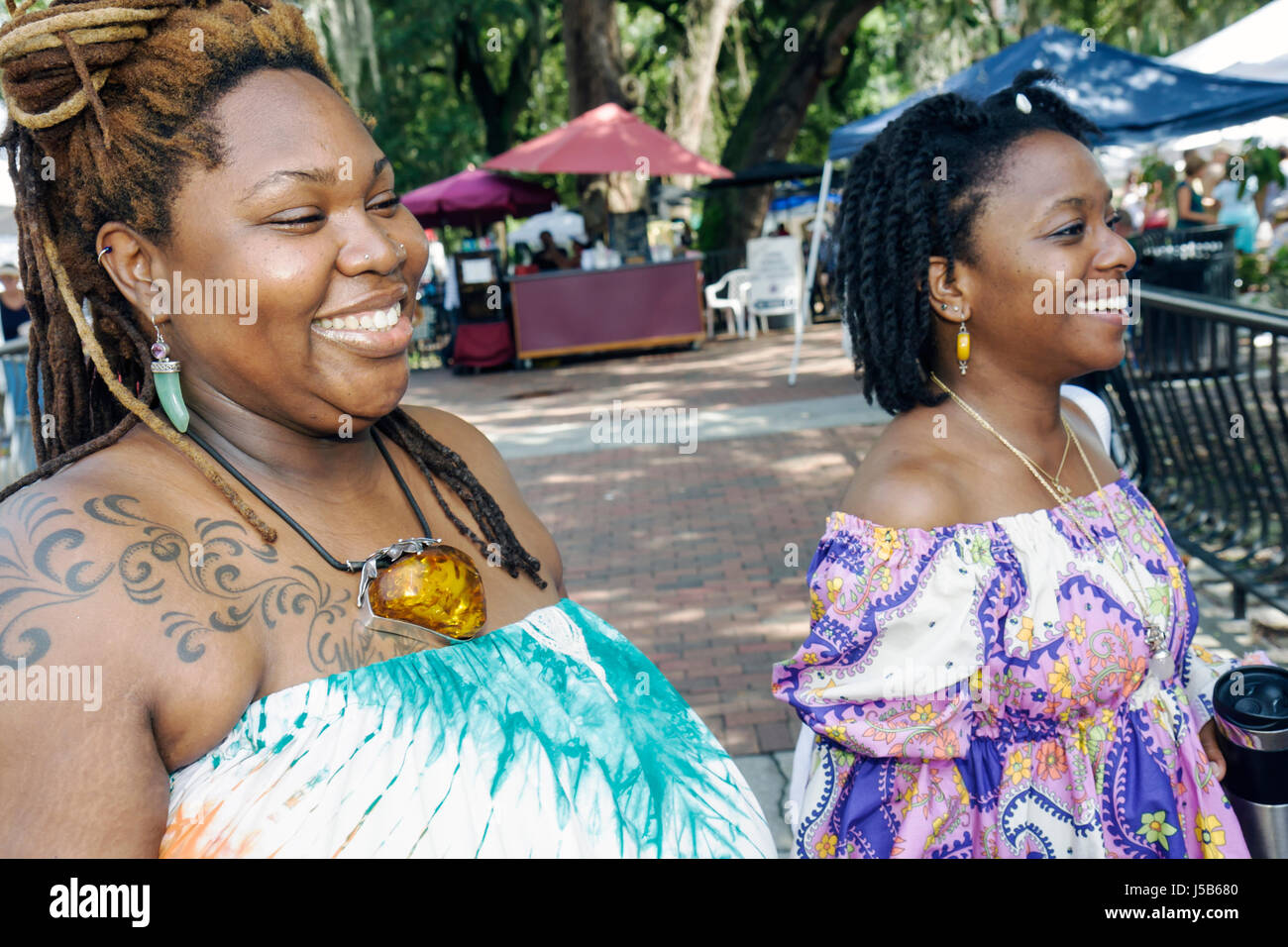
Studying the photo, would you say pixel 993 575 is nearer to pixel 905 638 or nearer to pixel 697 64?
pixel 905 638

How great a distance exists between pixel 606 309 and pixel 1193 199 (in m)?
7.72

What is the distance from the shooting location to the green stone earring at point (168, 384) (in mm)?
1507

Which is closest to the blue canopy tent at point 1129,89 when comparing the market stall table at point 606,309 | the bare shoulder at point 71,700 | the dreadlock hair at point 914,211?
the dreadlock hair at point 914,211

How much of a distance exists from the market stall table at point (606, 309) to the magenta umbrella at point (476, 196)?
200cm

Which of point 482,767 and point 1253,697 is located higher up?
point 482,767

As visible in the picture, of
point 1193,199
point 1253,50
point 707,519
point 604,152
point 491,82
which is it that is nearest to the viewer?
point 707,519

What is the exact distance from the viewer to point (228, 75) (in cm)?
147

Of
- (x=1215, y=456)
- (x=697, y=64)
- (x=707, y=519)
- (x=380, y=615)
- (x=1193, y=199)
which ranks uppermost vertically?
(x=697, y=64)

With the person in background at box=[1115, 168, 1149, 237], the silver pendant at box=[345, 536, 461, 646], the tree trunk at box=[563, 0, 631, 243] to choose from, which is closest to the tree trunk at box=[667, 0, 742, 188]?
the tree trunk at box=[563, 0, 631, 243]

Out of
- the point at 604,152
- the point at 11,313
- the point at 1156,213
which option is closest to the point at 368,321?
the point at 11,313

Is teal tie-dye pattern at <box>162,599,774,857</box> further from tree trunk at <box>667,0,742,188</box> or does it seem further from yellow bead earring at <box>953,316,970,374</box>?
tree trunk at <box>667,0,742,188</box>

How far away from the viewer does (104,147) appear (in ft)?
4.77
